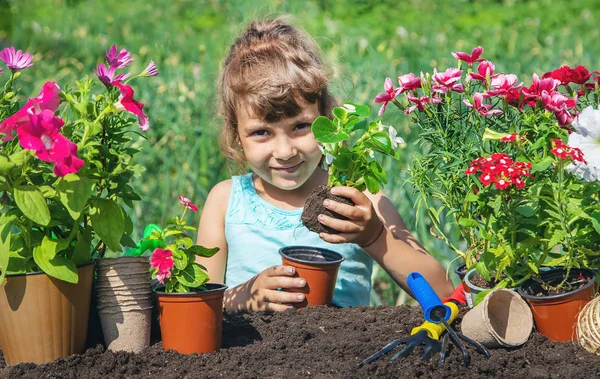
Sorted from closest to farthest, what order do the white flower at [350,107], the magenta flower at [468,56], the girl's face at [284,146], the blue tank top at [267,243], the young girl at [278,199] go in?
the magenta flower at [468,56], the white flower at [350,107], the young girl at [278,199], the girl's face at [284,146], the blue tank top at [267,243]

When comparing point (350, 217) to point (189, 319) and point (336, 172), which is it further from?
point (189, 319)

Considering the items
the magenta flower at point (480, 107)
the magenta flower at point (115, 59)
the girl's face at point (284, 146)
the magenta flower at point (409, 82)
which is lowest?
the girl's face at point (284, 146)

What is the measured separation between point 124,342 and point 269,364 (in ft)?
1.11

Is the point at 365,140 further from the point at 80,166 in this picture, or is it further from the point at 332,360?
the point at 80,166

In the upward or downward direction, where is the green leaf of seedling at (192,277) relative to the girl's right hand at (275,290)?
upward

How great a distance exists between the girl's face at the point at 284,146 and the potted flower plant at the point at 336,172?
42cm

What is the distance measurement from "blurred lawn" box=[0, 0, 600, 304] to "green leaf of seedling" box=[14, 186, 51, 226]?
1393mm

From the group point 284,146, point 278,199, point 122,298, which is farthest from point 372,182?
point 278,199

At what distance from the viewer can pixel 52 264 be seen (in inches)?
62.5

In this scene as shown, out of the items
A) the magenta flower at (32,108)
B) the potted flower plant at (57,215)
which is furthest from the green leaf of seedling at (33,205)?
the magenta flower at (32,108)

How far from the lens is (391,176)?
357cm

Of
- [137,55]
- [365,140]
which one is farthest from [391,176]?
[137,55]

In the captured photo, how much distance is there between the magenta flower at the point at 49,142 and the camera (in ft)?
4.65

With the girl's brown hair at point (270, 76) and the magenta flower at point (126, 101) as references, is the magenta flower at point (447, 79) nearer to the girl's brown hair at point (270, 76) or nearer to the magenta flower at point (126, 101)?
the magenta flower at point (126, 101)
